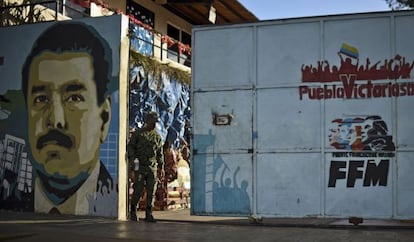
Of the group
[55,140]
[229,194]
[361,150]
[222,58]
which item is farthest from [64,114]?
[361,150]

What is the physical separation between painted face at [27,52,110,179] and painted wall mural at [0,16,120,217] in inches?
0.7

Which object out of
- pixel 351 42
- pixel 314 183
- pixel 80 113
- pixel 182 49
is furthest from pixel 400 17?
pixel 182 49

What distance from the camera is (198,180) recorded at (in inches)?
403

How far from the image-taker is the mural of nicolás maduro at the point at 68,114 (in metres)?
10.5

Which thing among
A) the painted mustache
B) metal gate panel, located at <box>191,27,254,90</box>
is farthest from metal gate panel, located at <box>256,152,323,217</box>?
the painted mustache

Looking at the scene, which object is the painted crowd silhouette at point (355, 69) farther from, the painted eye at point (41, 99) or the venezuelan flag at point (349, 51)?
the painted eye at point (41, 99)

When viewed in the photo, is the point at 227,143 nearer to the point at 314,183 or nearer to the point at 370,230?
the point at 314,183

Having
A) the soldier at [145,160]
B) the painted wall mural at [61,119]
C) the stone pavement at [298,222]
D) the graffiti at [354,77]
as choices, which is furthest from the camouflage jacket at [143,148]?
the graffiti at [354,77]

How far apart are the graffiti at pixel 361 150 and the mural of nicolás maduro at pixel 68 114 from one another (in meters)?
3.99

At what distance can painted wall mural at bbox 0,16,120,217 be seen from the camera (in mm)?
10484

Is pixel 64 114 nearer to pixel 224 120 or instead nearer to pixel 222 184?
pixel 224 120

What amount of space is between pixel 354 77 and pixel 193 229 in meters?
3.66

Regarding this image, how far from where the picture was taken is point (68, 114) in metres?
10.8

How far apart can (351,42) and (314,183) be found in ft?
8.02
